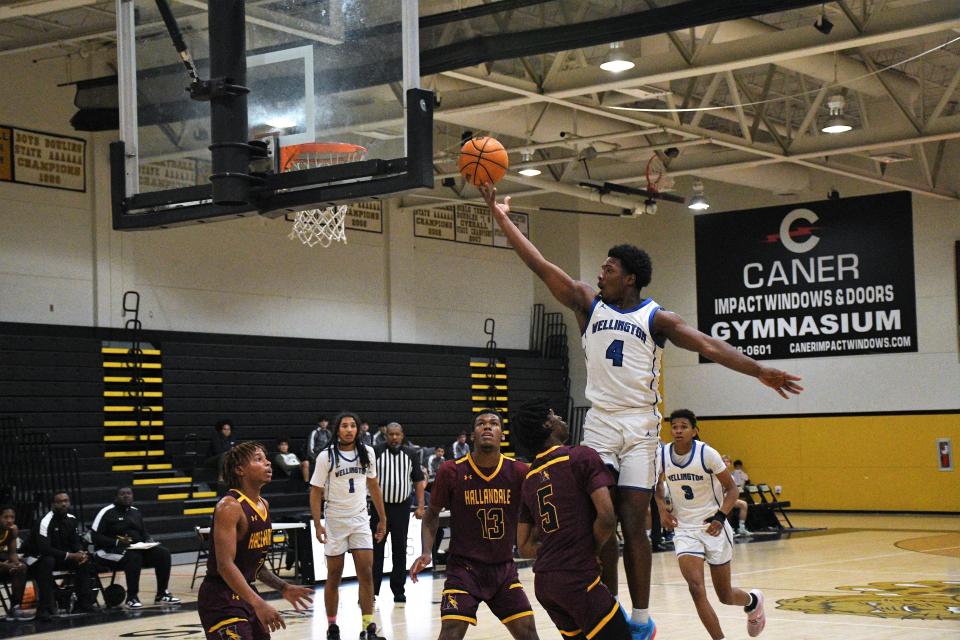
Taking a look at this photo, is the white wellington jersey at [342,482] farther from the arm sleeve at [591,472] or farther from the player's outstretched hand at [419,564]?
the arm sleeve at [591,472]

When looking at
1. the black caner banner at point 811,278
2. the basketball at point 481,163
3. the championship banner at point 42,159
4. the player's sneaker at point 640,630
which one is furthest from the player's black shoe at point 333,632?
the black caner banner at point 811,278

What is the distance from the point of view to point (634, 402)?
5.53 metres

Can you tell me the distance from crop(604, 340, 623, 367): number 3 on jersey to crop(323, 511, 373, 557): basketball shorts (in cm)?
508

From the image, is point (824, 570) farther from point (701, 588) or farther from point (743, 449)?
point (743, 449)

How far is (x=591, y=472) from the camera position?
537 centimetres

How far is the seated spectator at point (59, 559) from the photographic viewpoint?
11875 millimetres

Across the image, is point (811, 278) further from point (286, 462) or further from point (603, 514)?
point (603, 514)

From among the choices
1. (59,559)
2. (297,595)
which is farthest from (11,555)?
(297,595)

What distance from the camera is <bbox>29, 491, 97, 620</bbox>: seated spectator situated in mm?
11875

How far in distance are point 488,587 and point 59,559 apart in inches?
272

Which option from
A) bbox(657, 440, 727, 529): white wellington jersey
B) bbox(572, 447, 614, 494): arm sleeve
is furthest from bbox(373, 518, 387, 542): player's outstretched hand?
bbox(572, 447, 614, 494): arm sleeve

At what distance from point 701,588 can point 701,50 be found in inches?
341

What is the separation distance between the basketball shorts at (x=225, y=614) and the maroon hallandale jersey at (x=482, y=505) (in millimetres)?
1372

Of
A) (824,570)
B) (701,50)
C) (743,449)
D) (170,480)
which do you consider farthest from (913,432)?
(170,480)
